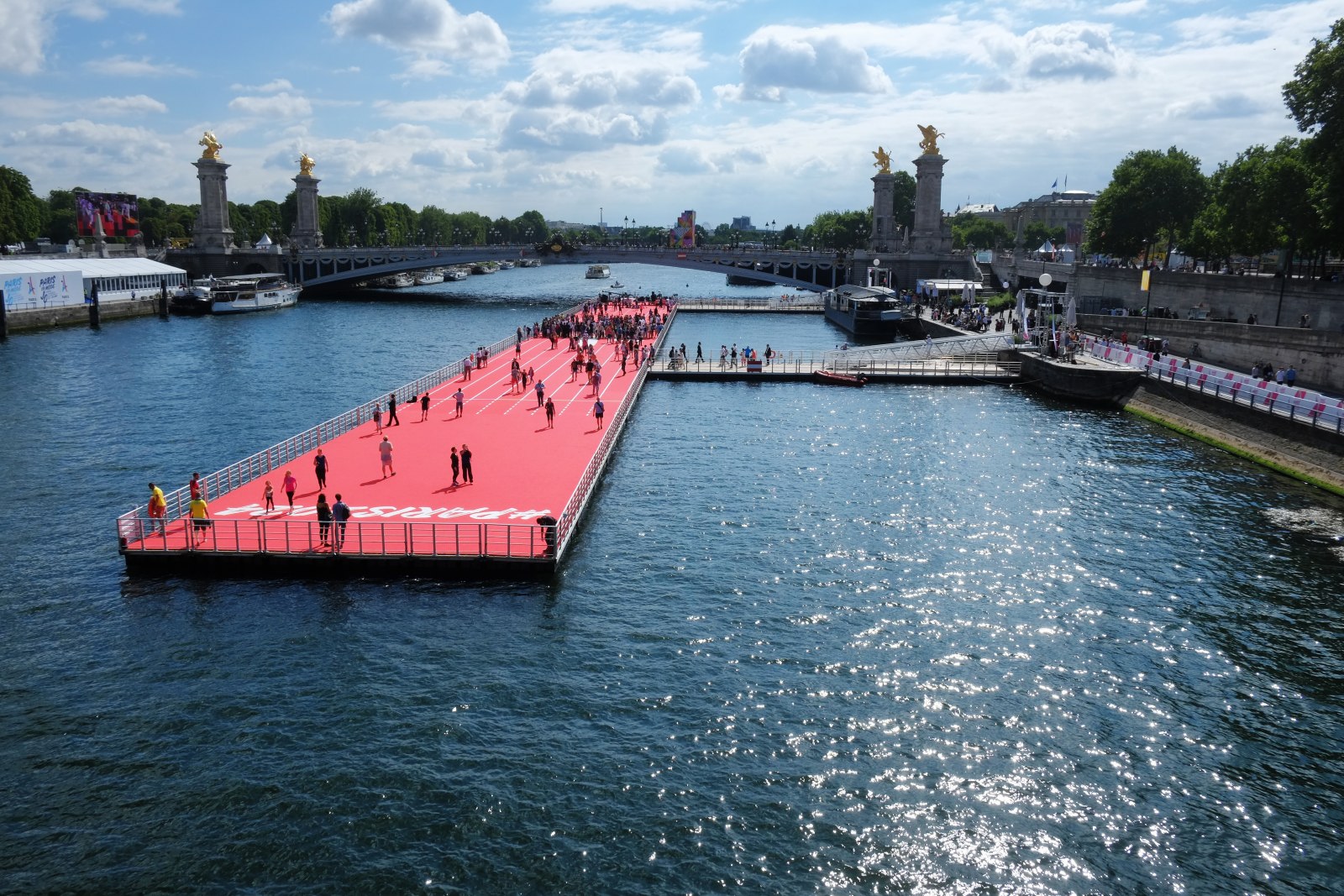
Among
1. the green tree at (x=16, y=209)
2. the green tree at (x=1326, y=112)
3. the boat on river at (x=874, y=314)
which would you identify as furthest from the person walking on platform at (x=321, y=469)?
the green tree at (x=16, y=209)

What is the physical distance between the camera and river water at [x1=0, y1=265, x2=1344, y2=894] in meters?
Answer: 16.2

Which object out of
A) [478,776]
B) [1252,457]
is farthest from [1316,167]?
[478,776]

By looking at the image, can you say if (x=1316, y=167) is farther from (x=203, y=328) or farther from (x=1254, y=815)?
(x=203, y=328)

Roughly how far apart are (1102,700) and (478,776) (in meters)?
13.2

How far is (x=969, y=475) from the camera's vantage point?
40.1 meters

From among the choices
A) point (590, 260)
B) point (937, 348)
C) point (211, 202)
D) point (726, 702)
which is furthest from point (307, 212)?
point (726, 702)

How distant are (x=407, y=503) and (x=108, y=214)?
117 m

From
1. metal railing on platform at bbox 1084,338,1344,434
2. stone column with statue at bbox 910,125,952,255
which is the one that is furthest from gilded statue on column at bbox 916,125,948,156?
metal railing on platform at bbox 1084,338,1344,434

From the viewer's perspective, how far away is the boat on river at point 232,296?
109875 mm

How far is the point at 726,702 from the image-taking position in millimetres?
21000

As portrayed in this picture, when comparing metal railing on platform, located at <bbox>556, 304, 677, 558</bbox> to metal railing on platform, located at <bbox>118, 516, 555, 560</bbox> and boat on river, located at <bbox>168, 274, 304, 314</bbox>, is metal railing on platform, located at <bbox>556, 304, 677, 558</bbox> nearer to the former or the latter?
metal railing on platform, located at <bbox>118, 516, 555, 560</bbox>

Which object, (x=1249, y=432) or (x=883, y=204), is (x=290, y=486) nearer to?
(x=1249, y=432)

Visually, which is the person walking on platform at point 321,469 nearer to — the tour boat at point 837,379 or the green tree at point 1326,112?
the tour boat at point 837,379

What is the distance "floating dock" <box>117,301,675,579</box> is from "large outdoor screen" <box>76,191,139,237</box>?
97.0m
